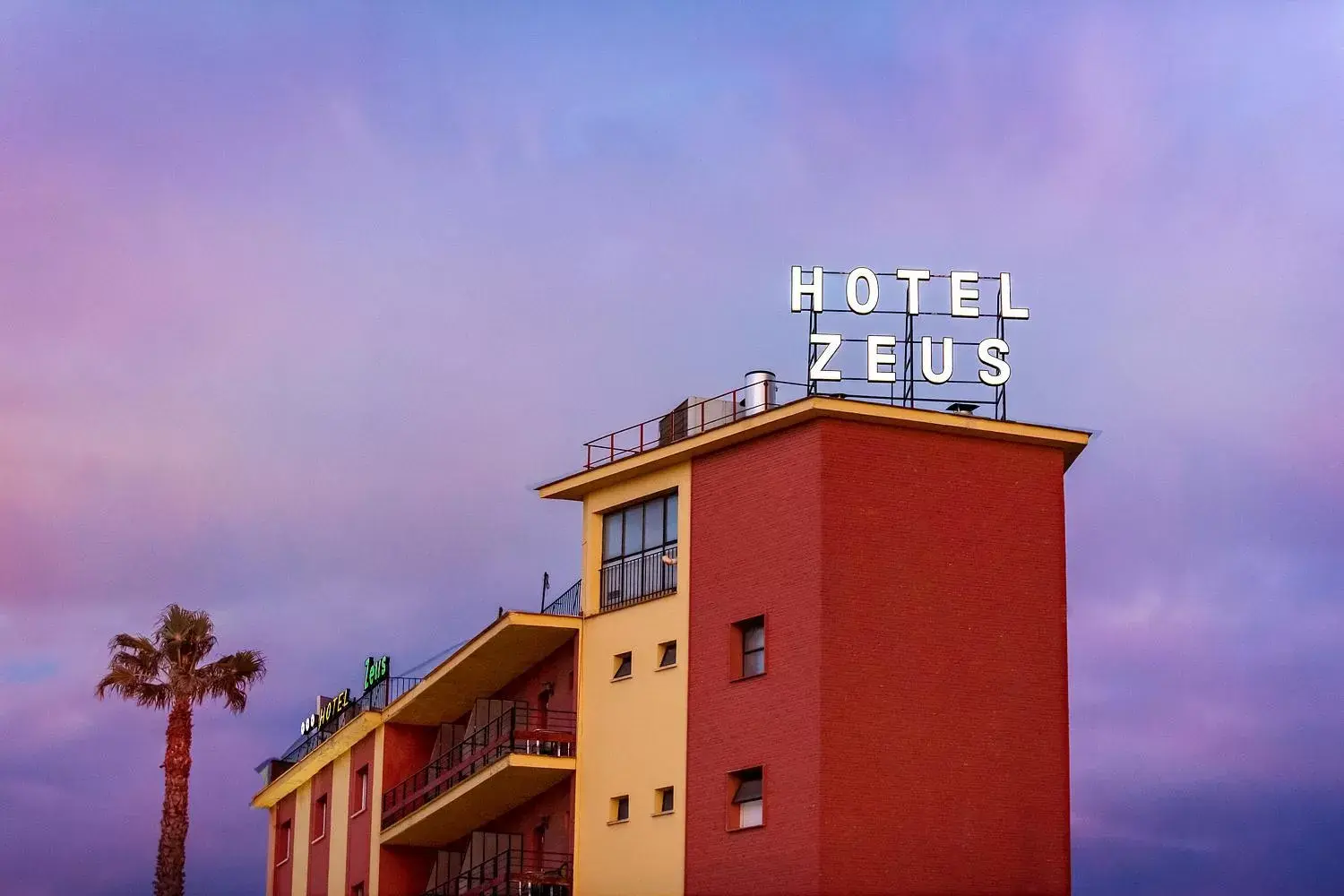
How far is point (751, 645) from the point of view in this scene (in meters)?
58.6

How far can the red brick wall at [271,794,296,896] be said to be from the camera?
277 ft

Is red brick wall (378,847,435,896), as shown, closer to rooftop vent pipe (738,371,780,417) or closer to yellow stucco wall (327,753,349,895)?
yellow stucco wall (327,753,349,895)

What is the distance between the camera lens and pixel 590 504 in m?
65.0

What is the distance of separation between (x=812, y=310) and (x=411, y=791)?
2284 centimetres

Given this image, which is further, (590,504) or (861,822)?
(590,504)

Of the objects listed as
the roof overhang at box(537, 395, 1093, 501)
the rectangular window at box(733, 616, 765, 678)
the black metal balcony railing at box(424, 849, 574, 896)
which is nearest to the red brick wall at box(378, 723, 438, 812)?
the black metal balcony railing at box(424, 849, 574, 896)

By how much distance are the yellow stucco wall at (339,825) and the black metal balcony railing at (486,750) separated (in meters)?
4.76

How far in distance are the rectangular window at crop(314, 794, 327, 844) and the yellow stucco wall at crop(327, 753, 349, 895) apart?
4.38ft

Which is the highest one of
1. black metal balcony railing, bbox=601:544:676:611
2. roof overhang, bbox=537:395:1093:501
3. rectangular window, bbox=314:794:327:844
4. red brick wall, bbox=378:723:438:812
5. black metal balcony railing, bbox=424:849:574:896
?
roof overhang, bbox=537:395:1093:501

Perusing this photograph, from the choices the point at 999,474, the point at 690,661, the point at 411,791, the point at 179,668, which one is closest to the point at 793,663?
the point at 690,661

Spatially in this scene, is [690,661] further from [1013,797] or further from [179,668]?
[179,668]

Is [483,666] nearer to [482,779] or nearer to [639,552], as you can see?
[482,779]

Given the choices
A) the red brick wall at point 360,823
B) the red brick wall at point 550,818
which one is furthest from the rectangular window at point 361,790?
the red brick wall at point 550,818

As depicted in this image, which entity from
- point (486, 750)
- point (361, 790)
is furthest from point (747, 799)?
point (361, 790)
